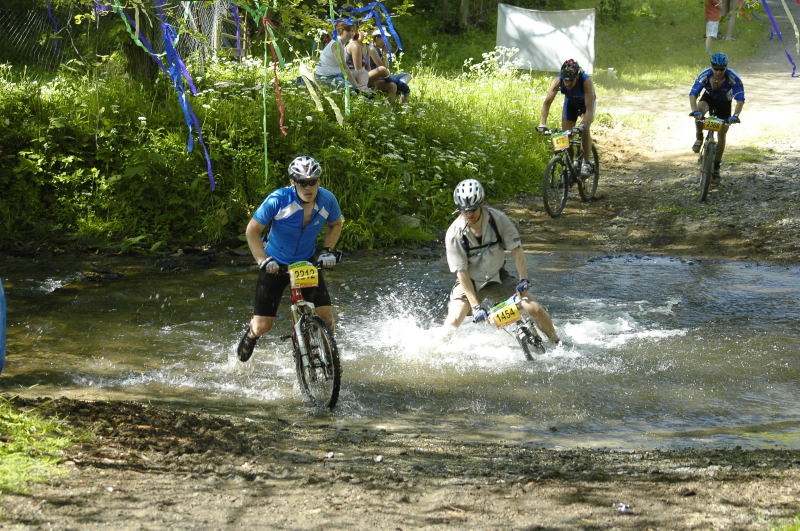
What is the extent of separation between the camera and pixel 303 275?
7035 mm

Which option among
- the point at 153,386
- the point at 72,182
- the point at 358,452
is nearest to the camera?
the point at 358,452

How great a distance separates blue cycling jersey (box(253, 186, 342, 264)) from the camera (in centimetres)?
714

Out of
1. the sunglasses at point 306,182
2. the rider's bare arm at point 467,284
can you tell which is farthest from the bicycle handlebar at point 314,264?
the rider's bare arm at point 467,284

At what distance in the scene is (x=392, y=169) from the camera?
13.9 metres

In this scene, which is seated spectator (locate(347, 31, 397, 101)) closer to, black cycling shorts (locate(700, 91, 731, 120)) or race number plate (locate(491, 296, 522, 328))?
black cycling shorts (locate(700, 91, 731, 120))

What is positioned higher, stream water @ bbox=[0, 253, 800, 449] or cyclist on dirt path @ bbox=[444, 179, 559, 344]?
cyclist on dirt path @ bbox=[444, 179, 559, 344]

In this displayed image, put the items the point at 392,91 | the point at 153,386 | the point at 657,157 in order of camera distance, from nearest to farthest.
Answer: the point at 153,386
the point at 392,91
the point at 657,157

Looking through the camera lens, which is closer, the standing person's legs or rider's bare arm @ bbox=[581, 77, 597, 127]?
the standing person's legs

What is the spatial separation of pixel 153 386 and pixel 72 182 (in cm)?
609

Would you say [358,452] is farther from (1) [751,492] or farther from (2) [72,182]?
(2) [72,182]

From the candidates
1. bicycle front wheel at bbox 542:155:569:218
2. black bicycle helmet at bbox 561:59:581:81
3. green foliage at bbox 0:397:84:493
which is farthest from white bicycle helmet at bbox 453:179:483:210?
bicycle front wheel at bbox 542:155:569:218

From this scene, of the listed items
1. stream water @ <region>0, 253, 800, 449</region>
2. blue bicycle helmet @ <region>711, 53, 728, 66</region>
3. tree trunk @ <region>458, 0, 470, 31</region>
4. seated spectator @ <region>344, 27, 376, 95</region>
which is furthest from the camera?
tree trunk @ <region>458, 0, 470, 31</region>

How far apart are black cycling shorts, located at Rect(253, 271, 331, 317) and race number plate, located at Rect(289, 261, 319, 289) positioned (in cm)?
37

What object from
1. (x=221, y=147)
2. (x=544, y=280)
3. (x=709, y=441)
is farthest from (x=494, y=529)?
(x=221, y=147)
